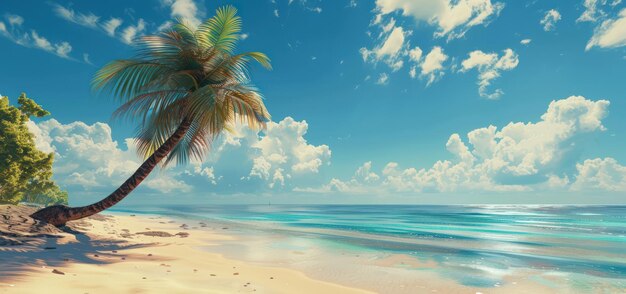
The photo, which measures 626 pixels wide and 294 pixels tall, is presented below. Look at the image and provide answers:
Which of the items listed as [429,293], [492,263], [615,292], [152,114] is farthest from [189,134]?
[615,292]

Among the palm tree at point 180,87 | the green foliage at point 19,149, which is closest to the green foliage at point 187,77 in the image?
the palm tree at point 180,87

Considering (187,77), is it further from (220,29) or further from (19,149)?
(19,149)

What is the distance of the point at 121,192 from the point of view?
13930 mm

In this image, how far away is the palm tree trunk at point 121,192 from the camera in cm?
1397

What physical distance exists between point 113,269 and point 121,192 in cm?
583

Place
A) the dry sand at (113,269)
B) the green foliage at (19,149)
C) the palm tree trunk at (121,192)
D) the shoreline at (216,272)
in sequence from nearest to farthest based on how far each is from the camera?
the dry sand at (113,269) < the shoreline at (216,272) < the palm tree trunk at (121,192) < the green foliage at (19,149)

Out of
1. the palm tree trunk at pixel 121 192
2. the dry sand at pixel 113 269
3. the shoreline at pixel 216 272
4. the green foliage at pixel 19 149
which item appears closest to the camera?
the dry sand at pixel 113 269

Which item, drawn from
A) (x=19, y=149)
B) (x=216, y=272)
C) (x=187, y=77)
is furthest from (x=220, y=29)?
(x=19, y=149)

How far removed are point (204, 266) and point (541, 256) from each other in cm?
1661

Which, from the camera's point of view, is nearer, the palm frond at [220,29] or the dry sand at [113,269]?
the dry sand at [113,269]

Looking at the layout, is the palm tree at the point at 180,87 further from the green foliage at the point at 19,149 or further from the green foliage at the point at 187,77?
the green foliage at the point at 19,149

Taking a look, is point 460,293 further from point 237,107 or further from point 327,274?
point 237,107

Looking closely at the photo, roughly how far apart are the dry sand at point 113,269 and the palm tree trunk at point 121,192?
75cm

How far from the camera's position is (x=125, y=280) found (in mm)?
7543
